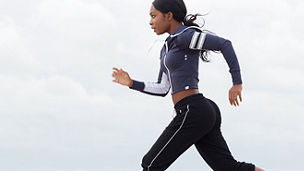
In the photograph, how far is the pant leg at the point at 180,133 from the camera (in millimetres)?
5438

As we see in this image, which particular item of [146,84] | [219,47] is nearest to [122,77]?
[146,84]

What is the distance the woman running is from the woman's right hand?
1.28 ft

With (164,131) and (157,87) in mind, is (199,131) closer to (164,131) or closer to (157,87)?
(164,131)

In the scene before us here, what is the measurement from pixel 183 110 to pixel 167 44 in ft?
2.21

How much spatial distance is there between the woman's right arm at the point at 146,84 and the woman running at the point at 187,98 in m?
0.27

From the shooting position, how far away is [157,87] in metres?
6.00

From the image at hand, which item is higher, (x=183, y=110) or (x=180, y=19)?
(x=180, y=19)

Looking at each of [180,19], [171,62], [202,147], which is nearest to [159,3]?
[180,19]

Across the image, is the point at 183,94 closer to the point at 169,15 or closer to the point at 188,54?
the point at 188,54

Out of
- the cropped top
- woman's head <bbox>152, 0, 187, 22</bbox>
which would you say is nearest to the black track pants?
the cropped top

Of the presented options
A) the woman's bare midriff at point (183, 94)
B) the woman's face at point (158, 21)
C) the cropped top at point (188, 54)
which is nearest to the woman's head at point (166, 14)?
the woman's face at point (158, 21)

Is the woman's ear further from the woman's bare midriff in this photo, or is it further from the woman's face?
the woman's bare midriff

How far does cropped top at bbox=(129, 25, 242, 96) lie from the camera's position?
5477 millimetres

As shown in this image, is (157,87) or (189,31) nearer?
(189,31)
